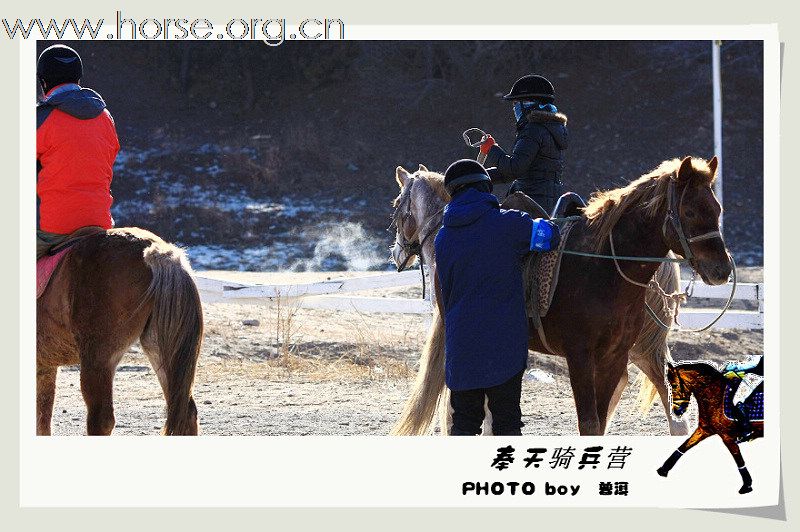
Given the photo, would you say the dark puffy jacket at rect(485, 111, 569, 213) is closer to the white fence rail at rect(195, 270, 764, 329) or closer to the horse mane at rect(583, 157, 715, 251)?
the horse mane at rect(583, 157, 715, 251)

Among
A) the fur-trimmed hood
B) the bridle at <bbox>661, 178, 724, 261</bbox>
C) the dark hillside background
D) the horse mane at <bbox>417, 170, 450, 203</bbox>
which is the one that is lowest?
the bridle at <bbox>661, 178, 724, 261</bbox>

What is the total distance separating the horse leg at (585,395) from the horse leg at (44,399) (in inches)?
132

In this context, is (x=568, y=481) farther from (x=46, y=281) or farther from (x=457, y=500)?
(x=46, y=281)

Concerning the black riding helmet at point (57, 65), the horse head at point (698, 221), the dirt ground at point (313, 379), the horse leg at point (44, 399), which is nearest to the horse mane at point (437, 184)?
the dirt ground at point (313, 379)

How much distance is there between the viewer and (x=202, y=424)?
910 centimetres

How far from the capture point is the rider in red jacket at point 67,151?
23.0 feet

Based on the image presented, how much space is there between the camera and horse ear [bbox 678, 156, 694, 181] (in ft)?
21.0

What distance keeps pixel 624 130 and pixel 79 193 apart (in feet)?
46.2

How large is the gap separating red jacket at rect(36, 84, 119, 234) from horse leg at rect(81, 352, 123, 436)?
0.93m

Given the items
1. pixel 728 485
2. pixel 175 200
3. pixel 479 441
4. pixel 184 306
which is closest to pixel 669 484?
pixel 728 485

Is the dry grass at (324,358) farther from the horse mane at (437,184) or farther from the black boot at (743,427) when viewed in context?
the black boot at (743,427)

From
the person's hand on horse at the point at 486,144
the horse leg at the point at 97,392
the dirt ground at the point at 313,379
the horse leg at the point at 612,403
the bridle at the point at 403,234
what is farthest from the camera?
the dirt ground at the point at 313,379

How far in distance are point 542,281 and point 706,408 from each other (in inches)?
47.5

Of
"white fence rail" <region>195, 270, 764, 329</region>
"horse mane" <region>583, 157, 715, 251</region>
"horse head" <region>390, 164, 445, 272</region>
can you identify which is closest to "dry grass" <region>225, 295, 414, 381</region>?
"white fence rail" <region>195, 270, 764, 329</region>
